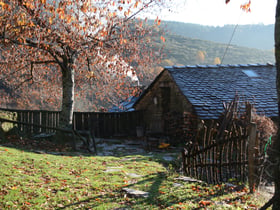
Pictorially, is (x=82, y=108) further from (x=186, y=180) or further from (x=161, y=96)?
(x=186, y=180)

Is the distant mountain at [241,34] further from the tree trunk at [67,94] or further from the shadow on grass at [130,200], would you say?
the shadow on grass at [130,200]

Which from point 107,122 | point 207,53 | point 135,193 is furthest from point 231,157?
point 207,53

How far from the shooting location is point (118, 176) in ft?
21.0

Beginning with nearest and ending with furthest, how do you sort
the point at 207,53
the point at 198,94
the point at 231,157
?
the point at 231,157 < the point at 198,94 < the point at 207,53

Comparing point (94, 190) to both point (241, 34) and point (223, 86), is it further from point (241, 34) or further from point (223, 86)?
point (241, 34)

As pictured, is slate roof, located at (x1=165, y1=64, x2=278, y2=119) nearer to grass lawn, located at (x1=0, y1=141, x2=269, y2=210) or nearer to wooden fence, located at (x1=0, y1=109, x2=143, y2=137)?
wooden fence, located at (x1=0, y1=109, x2=143, y2=137)

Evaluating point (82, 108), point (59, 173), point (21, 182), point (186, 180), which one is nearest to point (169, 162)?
point (186, 180)

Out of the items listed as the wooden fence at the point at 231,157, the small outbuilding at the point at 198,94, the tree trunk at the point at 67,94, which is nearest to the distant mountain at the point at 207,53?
→ the small outbuilding at the point at 198,94

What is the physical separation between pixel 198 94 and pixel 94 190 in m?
10.6

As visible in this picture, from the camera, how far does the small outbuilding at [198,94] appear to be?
14.2 m

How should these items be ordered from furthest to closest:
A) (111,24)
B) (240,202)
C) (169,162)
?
(111,24) → (169,162) → (240,202)

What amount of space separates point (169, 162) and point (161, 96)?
822 centimetres

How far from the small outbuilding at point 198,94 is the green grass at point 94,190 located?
7678 millimetres

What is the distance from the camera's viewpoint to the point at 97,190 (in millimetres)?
5168
